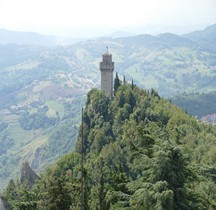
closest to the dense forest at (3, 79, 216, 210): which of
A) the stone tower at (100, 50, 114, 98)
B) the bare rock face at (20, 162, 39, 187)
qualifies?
the bare rock face at (20, 162, 39, 187)

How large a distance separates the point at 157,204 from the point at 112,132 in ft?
236

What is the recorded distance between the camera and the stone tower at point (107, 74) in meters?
101

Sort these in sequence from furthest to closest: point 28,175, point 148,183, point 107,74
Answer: point 107,74 → point 28,175 → point 148,183

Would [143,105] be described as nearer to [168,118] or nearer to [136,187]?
[168,118]

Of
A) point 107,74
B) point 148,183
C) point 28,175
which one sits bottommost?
point 28,175

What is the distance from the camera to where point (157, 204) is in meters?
20.0

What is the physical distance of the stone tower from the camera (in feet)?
331

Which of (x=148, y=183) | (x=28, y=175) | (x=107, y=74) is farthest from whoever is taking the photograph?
(x=107, y=74)

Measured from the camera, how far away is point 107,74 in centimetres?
10138

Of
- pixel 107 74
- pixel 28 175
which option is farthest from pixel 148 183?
pixel 107 74

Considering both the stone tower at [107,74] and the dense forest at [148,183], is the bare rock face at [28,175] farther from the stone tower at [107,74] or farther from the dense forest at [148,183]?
the dense forest at [148,183]

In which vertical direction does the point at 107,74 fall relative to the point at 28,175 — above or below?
above

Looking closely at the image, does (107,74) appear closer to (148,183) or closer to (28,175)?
(28,175)

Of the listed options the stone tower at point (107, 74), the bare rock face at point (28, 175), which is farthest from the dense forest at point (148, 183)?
the stone tower at point (107, 74)
